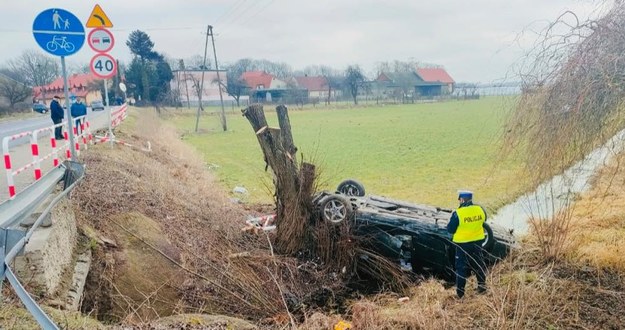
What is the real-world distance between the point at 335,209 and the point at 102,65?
6.38 meters

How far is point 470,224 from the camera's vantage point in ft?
19.8

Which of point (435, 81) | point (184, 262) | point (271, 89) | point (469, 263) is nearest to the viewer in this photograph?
point (469, 263)

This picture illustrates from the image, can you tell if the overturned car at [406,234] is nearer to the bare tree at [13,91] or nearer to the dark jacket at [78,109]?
the dark jacket at [78,109]

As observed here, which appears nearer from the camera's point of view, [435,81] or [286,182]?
[286,182]

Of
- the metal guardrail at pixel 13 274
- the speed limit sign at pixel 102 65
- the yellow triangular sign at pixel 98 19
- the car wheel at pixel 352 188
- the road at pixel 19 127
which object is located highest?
the yellow triangular sign at pixel 98 19

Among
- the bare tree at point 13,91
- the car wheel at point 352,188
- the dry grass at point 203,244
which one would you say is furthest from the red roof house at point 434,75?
the dry grass at point 203,244

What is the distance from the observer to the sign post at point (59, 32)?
5981 mm

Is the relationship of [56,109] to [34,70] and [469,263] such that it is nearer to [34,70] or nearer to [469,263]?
[469,263]

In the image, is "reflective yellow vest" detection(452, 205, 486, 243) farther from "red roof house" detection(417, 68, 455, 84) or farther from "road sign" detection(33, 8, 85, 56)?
"red roof house" detection(417, 68, 455, 84)

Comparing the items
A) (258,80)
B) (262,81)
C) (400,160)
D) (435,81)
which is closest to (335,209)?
(400,160)

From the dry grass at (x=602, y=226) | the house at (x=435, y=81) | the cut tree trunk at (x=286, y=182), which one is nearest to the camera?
the dry grass at (x=602, y=226)

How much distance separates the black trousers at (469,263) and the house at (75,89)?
56750 millimetres

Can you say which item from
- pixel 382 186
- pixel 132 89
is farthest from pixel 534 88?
pixel 132 89

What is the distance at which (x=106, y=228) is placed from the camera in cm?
671
